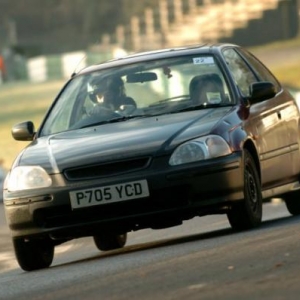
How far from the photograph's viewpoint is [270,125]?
507 inches

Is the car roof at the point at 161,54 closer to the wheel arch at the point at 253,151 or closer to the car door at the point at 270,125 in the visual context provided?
the car door at the point at 270,125

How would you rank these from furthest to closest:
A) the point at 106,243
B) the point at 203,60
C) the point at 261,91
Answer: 1. the point at 106,243
2. the point at 203,60
3. the point at 261,91

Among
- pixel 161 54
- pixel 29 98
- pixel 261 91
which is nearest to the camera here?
pixel 261 91

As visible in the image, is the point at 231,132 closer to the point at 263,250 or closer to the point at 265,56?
the point at 263,250

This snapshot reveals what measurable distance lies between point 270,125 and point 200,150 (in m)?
1.56

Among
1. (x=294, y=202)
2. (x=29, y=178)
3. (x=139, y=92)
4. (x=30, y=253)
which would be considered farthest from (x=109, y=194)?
(x=294, y=202)

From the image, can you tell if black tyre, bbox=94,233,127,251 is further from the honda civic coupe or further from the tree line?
the tree line

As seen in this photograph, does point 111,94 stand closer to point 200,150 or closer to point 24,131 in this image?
point 24,131

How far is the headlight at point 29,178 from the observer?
11430mm

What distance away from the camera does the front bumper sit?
1129 centimetres

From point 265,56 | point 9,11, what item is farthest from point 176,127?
point 9,11

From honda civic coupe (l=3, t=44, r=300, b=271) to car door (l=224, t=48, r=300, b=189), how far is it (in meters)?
0.02

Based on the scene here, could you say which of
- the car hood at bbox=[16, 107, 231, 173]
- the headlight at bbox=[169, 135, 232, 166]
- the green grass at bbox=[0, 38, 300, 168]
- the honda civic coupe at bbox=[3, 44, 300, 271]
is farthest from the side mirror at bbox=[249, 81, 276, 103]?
the green grass at bbox=[0, 38, 300, 168]

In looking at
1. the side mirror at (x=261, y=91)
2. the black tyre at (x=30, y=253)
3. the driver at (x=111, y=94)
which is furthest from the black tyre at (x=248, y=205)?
the black tyre at (x=30, y=253)
